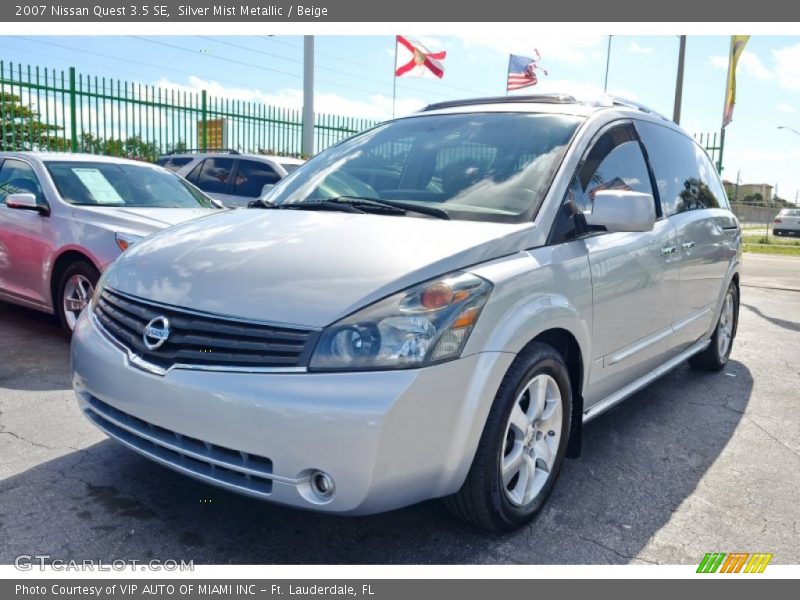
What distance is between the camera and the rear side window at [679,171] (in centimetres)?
410

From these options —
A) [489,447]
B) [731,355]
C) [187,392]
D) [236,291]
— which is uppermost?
[236,291]

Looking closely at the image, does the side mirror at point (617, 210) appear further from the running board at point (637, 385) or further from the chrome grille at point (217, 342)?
the chrome grille at point (217, 342)

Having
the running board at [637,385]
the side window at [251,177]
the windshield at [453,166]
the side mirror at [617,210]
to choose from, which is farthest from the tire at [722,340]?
the side window at [251,177]

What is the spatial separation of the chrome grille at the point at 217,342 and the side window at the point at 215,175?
7.88m

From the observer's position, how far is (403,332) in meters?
2.27

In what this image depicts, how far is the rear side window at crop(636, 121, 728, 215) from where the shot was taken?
410 centimetres

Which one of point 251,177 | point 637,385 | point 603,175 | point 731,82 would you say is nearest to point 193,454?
point 603,175

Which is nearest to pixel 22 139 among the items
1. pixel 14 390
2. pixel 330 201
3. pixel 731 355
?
pixel 14 390

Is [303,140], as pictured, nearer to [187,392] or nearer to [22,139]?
[22,139]

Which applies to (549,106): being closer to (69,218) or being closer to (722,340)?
(722,340)

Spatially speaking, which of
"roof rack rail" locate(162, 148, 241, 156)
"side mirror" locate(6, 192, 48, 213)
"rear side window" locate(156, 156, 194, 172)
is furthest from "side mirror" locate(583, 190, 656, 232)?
"rear side window" locate(156, 156, 194, 172)

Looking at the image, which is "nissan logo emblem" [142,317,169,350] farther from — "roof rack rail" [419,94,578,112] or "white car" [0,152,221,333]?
"white car" [0,152,221,333]

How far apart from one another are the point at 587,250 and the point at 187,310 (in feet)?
A: 5.80

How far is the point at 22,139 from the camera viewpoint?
11.9 m
